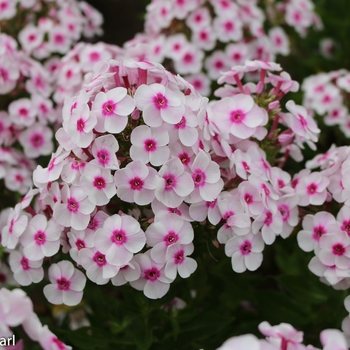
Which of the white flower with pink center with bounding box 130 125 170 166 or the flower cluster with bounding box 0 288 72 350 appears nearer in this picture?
the flower cluster with bounding box 0 288 72 350

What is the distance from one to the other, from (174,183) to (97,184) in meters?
0.20

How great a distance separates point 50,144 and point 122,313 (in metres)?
0.79

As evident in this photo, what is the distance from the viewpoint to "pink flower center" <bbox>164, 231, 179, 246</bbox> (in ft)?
4.63

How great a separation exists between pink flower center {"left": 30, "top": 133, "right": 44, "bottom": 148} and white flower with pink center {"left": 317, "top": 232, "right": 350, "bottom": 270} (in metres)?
1.20

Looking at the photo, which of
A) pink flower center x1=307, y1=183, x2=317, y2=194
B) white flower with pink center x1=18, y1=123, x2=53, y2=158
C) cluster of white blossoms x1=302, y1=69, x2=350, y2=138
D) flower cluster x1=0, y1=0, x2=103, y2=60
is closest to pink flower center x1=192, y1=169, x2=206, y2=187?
pink flower center x1=307, y1=183, x2=317, y2=194

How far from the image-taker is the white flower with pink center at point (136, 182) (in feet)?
4.56

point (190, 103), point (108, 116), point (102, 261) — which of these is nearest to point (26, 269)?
point (102, 261)

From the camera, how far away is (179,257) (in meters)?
1.44

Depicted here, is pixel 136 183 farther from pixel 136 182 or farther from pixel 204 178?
pixel 204 178

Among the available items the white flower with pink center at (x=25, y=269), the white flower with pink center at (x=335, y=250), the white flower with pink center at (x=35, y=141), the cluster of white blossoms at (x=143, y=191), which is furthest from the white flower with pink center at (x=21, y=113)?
the white flower with pink center at (x=335, y=250)

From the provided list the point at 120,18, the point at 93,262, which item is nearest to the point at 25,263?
the point at 93,262

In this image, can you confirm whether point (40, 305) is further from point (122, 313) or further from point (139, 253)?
point (139, 253)

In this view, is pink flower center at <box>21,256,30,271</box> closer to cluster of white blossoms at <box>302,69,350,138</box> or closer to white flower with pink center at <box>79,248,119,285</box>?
white flower with pink center at <box>79,248,119,285</box>

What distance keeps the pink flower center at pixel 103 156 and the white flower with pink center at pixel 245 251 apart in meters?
0.41
